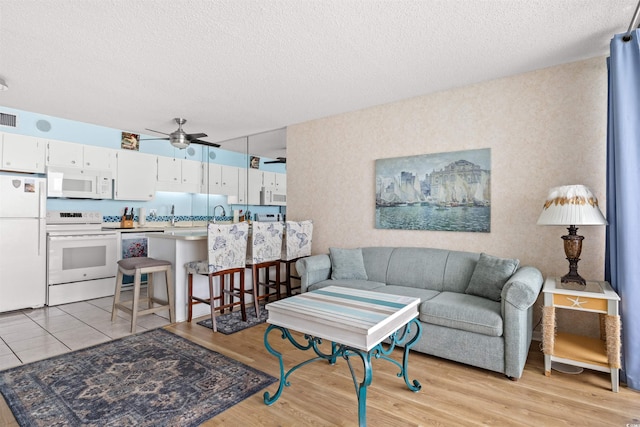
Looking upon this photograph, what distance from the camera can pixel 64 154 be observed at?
470 cm

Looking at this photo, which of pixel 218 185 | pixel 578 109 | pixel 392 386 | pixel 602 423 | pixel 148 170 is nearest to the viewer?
pixel 602 423

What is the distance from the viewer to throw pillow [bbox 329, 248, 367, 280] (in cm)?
377

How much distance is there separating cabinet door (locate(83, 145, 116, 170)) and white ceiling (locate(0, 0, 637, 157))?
3.21 feet

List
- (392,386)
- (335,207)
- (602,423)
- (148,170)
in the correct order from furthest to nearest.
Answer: (148,170), (335,207), (392,386), (602,423)

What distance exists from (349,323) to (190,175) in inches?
208

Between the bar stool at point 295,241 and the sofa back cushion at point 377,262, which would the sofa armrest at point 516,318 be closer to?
the sofa back cushion at point 377,262

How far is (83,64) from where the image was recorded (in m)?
2.96

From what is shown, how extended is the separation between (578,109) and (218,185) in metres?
5.59

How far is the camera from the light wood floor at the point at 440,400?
6.42ft

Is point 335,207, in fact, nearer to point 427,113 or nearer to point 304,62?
point 427,113

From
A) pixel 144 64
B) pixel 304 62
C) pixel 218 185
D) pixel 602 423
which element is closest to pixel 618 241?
pixel 602 423

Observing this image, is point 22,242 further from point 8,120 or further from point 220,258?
point 220,258

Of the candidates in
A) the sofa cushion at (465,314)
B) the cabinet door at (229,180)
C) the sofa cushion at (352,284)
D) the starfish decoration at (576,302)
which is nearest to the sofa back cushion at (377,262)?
the sofa cushion at (352,284)

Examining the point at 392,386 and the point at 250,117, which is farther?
the point at 250,117
